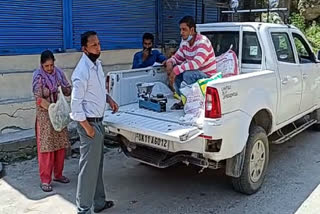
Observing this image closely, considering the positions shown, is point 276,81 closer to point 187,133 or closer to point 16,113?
point 187,133

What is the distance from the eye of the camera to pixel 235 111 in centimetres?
429

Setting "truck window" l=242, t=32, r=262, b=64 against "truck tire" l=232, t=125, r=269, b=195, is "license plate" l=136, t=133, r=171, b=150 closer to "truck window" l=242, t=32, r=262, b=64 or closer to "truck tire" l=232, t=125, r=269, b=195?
"truck tire" l=232, t=125, r=269, b=195

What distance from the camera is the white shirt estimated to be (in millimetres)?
3785

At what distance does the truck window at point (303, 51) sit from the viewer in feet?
21.2

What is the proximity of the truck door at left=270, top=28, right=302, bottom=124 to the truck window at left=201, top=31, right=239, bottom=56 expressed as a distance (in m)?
0.49

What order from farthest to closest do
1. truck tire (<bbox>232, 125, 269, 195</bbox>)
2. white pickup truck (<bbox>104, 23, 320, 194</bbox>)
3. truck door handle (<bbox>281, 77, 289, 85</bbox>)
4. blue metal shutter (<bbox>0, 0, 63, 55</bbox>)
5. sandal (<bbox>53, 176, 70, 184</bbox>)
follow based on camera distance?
blue metal shutter (<bbox>0, 0, 63, 55</bbox>)
truck door handle (<bbox>281, 77, 289, 85</bbox>)
sandal (<bbox>53, 176, 70, 184</bbox>)
truck tire (<bbox>232, 125, 269, 195</bbox>)
white pickup truck (<bbox>104, 23, 320, 194</bbox>)

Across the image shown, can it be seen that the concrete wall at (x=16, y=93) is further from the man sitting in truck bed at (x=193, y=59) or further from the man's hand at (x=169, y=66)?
the man sitting in truck bed at (x=193, y=59)

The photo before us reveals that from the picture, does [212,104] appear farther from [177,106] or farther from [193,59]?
[193,59]

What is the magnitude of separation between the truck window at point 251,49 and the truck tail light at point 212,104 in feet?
5.68

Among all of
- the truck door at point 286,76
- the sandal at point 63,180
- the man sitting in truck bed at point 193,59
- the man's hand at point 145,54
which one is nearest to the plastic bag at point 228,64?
the man sitting in truck bed at point 193,59

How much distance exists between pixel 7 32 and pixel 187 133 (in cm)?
376

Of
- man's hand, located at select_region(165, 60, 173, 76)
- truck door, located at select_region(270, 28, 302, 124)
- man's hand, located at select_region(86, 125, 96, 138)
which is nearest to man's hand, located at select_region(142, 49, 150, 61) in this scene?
man's hand, located at select_region(165, 60, 173, 76)

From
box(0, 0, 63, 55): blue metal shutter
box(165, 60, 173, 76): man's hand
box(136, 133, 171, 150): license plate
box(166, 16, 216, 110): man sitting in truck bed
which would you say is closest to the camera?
box(136, 133, 171, 150): license plate

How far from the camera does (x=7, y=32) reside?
643cm
